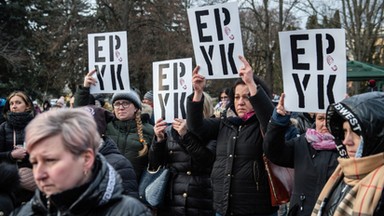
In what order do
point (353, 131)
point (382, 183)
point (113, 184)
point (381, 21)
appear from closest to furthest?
point (113, 184) < point (382, 183) < point (353, 131) < point (381, 21)

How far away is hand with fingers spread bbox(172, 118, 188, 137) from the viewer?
4.98m

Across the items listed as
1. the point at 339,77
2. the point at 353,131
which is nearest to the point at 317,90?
the point at 339,77

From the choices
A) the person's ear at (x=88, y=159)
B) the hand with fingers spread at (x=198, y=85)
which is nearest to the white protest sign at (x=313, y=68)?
the hand with fingers spread at (x=198, y=85)

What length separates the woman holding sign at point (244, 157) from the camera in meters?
4.29

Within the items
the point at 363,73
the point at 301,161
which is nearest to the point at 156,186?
the point at 301,161

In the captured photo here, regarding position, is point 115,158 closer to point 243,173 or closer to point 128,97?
point 243,173

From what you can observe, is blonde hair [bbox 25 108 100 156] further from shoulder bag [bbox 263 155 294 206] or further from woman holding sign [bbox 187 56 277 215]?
shoulder bag [bbox 263 155 294 206]

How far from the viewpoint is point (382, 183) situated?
266 cm

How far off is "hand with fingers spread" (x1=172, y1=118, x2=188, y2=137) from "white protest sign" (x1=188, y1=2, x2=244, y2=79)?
0.51 metres

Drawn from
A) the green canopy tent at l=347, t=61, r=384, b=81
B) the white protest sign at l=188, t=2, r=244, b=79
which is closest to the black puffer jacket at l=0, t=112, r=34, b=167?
the white protest sign at l=188, t=2, r=244, b=79

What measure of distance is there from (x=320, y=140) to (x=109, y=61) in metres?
2.80

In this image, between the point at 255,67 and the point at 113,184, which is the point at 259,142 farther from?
the point at 255,67

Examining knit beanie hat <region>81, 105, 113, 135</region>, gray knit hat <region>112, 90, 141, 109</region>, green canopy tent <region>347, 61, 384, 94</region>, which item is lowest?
knit beanie hat <region>81, 105, 113, 135</region>

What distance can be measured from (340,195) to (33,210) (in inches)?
66.4
